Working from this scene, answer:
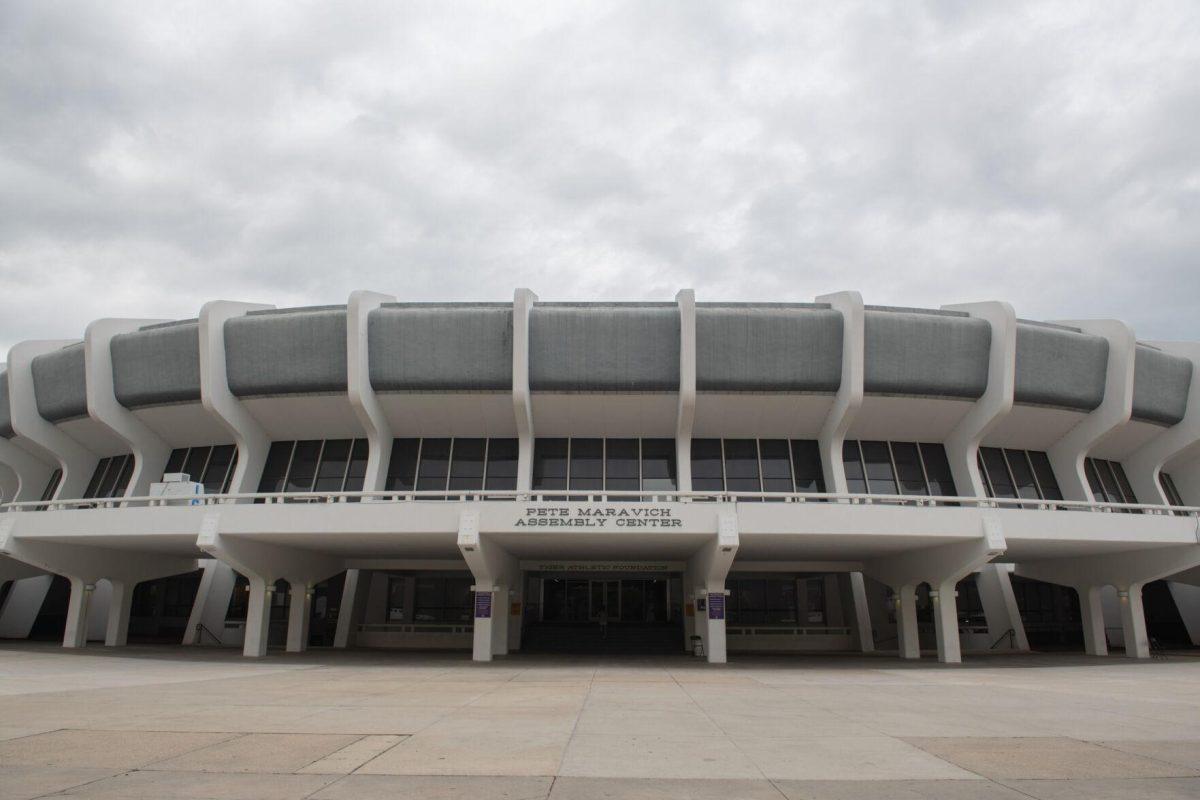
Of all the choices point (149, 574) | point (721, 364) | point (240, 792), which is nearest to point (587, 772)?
point (240, 792)

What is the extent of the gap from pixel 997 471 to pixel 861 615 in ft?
34.3

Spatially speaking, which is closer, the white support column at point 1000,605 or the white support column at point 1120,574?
the white support column at point 1120,574

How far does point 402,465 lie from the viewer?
119 feet

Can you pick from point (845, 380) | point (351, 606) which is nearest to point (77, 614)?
point (351, 606)

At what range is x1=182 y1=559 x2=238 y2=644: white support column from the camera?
113 ft

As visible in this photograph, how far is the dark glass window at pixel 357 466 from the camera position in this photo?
36.4 meters

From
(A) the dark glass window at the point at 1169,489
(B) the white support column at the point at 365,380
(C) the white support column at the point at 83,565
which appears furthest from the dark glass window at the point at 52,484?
(A) the dark glass window at the point at 1169,489

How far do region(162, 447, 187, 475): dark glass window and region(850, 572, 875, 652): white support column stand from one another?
33714 millimetres

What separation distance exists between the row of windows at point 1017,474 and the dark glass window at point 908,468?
3.04 metres

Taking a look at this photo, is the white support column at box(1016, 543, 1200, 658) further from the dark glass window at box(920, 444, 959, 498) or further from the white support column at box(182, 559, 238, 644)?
the white support column at box(182, 559, 238, 644)

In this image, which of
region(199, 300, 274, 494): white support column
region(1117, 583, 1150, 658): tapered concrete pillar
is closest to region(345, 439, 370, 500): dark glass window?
region(199, 300, 274, 494): white support column

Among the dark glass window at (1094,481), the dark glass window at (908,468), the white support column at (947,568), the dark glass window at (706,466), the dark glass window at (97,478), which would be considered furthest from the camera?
the dark glass window at (97,478)

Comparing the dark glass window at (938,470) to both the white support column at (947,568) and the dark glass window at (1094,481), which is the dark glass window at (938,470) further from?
the white support column at (947,568)

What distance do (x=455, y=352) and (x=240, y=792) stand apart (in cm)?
2634
